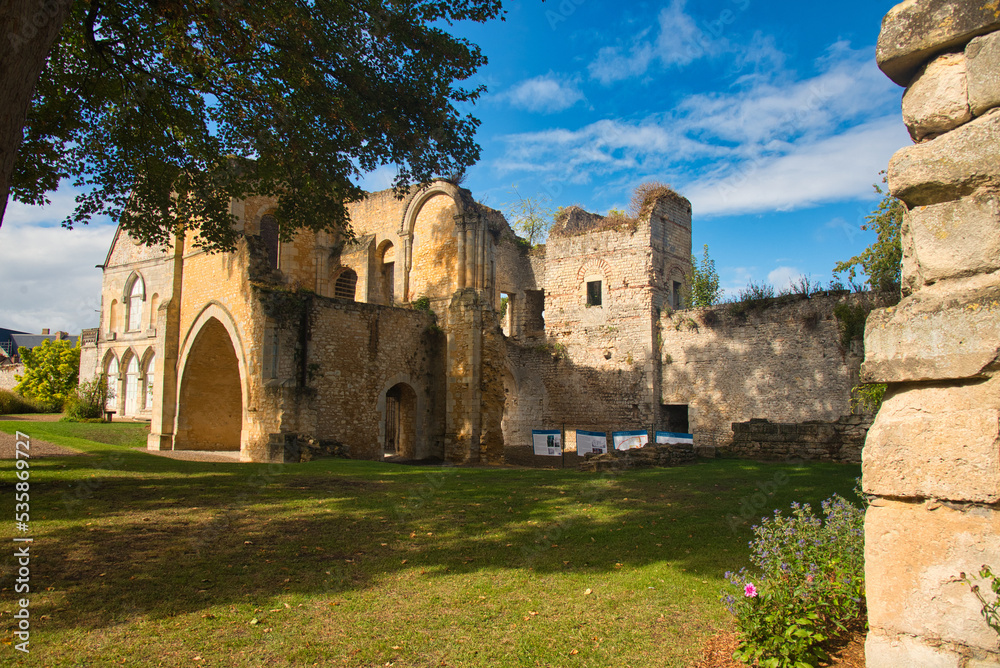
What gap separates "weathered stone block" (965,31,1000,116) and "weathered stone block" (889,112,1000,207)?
62 millimetres

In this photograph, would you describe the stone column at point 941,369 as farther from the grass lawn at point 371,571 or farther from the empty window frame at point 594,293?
the empty window frame at point 594,293

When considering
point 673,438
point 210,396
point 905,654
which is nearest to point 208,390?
point 210,396

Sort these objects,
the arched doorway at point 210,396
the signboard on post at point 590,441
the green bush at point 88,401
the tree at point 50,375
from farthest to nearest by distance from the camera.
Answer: the tree at point 50,375, the green bush at point 88,401, the arched doorway at point 210,396, the signboard on post at point 590,441

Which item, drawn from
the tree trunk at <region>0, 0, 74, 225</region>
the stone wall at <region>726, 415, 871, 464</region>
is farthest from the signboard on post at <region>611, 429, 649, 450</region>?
the tree trunk at <region>0, 0, 74, 225</region>

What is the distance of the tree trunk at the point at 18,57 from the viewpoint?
132 inches

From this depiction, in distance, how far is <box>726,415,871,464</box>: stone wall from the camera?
14.3 meters

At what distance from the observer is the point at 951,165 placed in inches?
101

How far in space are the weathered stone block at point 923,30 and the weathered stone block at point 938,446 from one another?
144 centimetres

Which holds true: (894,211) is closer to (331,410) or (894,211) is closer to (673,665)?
(331,410)

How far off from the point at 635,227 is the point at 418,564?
18544mm

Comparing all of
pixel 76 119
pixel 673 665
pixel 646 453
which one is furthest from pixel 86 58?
pixel 646 453

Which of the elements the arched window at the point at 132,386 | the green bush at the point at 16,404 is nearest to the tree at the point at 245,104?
the arched window at the point at 132,386

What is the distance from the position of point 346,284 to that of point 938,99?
2259 centimetres

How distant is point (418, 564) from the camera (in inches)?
222
